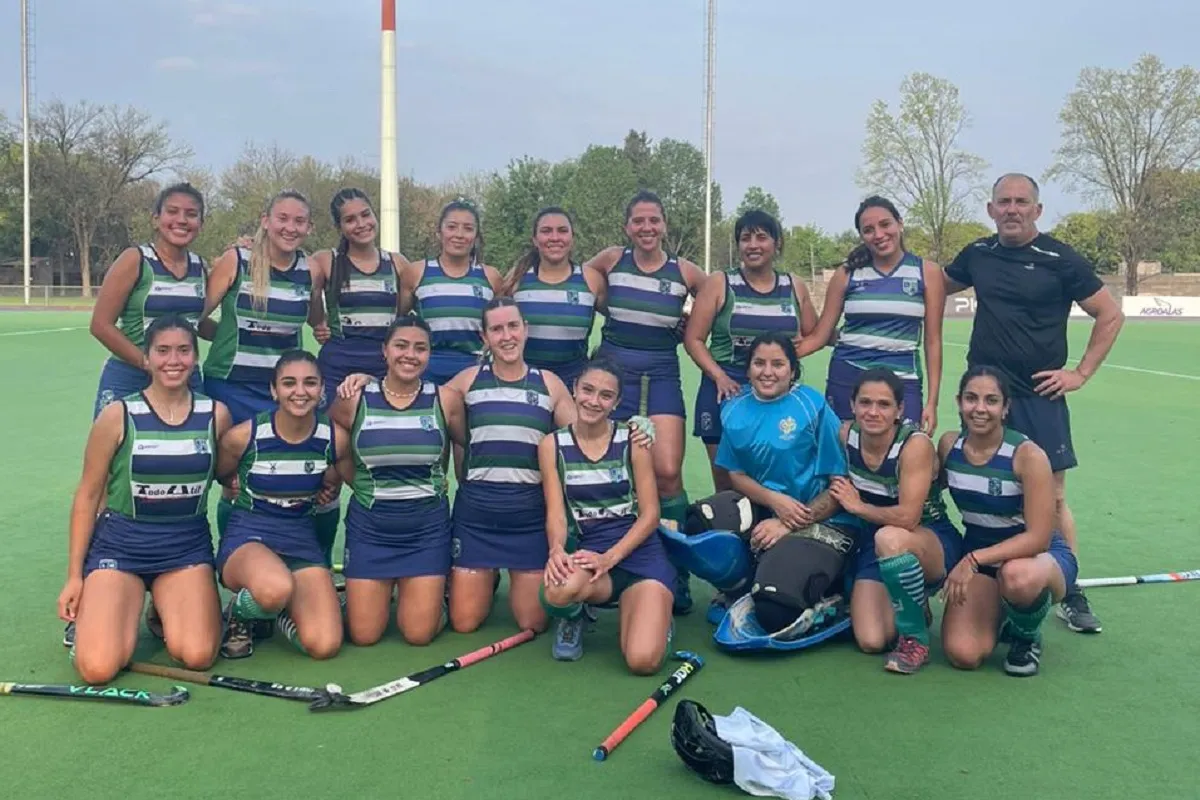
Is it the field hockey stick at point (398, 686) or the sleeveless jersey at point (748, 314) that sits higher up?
the sleeveless jersey at point (748, 314)

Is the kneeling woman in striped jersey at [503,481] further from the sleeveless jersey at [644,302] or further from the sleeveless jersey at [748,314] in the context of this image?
the sleeveless jersey at [748,314]

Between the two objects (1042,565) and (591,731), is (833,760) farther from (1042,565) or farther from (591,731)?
(1042,565)

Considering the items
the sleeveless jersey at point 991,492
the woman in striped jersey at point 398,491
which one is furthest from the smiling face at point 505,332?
the sleeveless jersey at point 991,492

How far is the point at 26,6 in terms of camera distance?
36062 millimetres

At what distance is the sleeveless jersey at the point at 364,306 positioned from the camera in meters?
5.26

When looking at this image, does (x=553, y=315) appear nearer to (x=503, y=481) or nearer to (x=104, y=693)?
(x=503, y=481)

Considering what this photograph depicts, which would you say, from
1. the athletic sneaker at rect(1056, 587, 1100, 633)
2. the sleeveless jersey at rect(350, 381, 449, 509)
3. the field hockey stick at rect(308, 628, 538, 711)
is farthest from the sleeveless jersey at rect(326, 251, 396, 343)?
the athletic sneaker at rect(1056, 587, 1100, 633)

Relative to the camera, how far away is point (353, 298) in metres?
5.26

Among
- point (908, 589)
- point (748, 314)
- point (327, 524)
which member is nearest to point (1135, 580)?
point (908, 589)

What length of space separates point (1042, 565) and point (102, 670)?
3518 millimetres

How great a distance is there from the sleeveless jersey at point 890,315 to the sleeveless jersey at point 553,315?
52.3 inches

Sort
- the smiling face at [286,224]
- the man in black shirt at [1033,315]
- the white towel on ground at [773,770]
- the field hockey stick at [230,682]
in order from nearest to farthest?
the white towel on ground at [773,770]
the field hockey stick at [230,682]
the man in black shirt at [1033,315]
the smiling face at [286,224]

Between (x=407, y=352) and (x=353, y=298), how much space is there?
91 cm

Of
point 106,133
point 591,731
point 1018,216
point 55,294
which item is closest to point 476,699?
point 591,731
